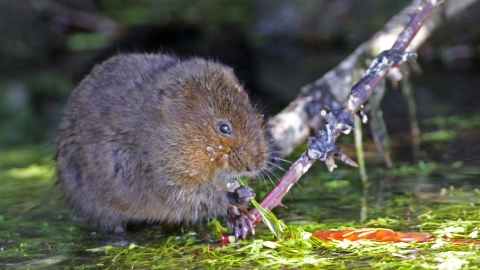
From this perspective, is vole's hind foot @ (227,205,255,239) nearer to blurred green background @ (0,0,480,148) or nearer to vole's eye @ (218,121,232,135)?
vole's eye @ (218,121,232,135)

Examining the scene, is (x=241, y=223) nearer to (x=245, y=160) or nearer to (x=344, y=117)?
(x=245, y=160)

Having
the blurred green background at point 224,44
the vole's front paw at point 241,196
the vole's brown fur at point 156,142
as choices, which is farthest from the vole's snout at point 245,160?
the blurred green background at point 224,44

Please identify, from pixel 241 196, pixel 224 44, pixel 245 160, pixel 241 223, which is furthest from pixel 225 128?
pixel 224 44

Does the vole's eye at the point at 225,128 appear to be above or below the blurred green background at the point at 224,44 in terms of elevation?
below

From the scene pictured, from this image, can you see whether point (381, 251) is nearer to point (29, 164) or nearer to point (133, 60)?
point (133, 60)

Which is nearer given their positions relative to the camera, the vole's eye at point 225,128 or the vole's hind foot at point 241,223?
the vole's hind foot at point 241,223

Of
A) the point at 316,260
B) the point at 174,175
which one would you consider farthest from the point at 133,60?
the point at 316,260

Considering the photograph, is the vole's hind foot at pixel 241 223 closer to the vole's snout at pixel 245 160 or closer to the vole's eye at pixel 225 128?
the vole's snout at pixel 245 160
